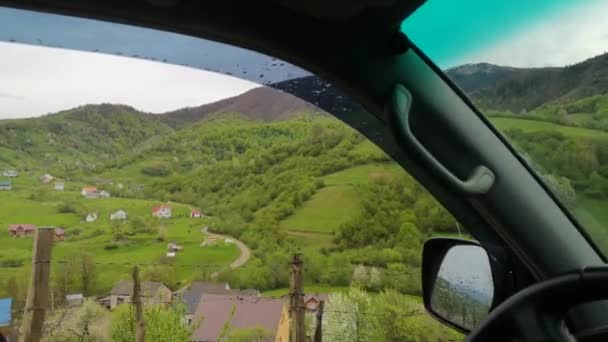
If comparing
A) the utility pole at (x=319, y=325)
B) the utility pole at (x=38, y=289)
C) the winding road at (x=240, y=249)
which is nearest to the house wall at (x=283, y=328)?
the utility pole at (x=319, y=325)

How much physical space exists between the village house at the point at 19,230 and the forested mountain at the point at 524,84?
9.23 feet

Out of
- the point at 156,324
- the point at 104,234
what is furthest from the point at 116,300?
the point at 104,234

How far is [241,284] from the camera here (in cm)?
253

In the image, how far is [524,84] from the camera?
29.9 inches

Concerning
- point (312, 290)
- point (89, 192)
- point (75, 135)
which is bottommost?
point (312, 290)

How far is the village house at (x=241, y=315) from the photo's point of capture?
8.43 ft

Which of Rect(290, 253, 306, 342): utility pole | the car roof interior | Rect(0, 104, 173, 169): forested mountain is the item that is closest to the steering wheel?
the car roof interior

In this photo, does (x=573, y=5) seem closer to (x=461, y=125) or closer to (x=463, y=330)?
(x=461, y=125)

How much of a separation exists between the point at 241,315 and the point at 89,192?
115cm

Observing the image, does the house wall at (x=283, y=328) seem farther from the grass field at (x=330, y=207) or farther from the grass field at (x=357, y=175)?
the grass field at (x=357, y=175)

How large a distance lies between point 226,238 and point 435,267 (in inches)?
76.7

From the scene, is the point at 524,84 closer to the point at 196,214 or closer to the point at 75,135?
the point at 196,214

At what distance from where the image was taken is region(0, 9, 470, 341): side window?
105 cm

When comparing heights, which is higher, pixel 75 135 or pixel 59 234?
pixel 75 135
